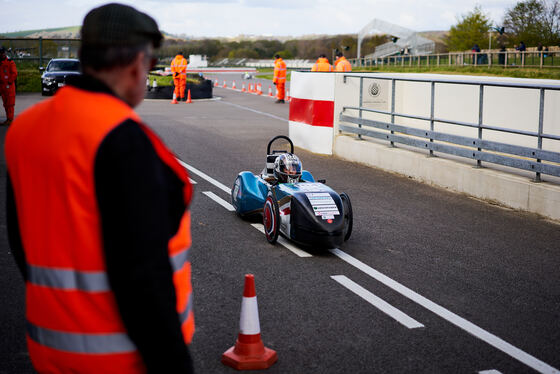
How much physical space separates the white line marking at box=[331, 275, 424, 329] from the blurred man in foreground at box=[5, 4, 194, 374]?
3.41 meters

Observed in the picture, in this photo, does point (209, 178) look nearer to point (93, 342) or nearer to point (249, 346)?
point (249, 346)

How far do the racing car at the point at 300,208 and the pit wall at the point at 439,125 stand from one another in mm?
3030

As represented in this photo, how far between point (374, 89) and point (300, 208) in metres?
7.77

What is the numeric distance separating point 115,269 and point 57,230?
21 cm

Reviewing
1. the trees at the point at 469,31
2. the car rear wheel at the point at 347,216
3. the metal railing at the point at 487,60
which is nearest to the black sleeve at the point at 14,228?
the car rear wheel at the point at 347,216

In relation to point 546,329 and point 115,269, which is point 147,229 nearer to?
point 115,269

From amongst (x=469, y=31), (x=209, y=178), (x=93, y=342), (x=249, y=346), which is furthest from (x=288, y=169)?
(x=469, y=31)

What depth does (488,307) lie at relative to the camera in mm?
5676

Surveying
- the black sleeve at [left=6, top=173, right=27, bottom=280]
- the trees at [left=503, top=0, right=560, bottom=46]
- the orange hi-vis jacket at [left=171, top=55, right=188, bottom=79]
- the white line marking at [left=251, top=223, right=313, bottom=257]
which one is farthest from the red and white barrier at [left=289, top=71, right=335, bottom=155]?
the trees at [left=503, top=0, right=560, bottom=46]

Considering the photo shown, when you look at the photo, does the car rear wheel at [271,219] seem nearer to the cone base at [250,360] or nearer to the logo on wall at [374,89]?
the cone base at [250,360]

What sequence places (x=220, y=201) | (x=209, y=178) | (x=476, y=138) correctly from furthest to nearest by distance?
(x=209, y=178), (x=476, y=138), (x=220, y=201)

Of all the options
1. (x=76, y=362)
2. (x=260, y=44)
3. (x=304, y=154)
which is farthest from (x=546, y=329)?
(x=260, y=44)

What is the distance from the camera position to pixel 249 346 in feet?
14.7

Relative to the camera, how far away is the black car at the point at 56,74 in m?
31.0
